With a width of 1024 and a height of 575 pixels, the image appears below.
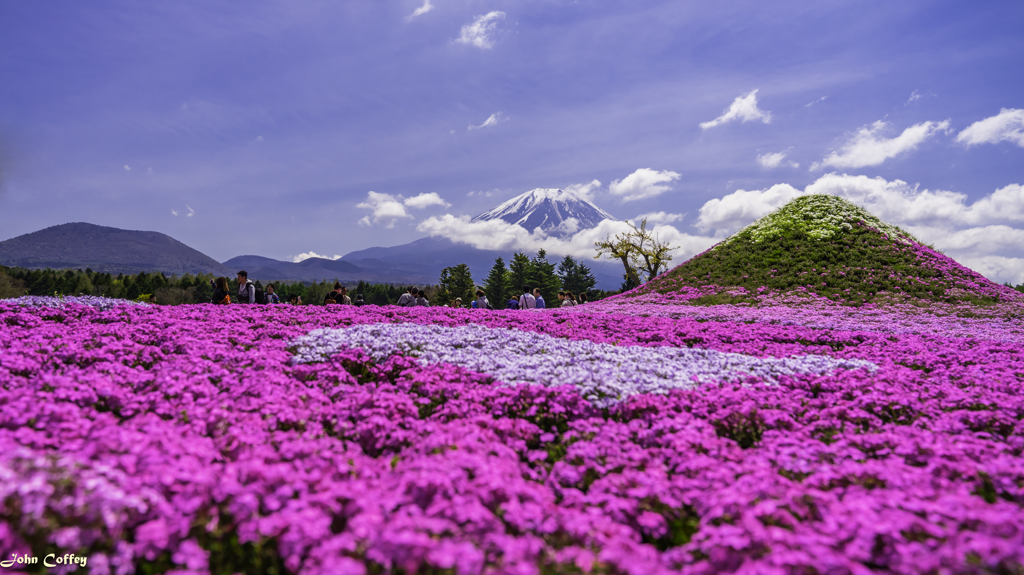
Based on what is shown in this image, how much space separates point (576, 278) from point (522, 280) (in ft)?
41.3

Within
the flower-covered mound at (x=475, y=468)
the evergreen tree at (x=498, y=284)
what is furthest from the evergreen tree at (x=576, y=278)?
the flower-covered mound at (x=475, y=468)

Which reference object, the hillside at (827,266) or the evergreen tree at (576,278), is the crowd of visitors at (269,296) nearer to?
the hillside at (827,266)

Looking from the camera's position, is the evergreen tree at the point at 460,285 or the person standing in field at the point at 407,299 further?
the evergreen tree at the point at 460,285

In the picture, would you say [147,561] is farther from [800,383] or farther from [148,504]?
[800,383]

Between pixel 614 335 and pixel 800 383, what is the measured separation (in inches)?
244

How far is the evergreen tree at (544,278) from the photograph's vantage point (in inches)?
3836

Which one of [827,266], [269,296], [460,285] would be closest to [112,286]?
[460,285]

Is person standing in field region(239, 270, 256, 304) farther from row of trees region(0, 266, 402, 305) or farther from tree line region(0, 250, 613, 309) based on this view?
row of trees region(0, 266, 402, 305)

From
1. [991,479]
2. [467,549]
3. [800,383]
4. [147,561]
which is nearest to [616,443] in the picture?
[467,549]

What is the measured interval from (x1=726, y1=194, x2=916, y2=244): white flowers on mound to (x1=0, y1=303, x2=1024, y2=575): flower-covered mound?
40.3 m

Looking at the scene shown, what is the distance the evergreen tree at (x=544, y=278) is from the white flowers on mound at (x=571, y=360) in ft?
280

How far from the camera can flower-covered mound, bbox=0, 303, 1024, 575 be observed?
3.15 m

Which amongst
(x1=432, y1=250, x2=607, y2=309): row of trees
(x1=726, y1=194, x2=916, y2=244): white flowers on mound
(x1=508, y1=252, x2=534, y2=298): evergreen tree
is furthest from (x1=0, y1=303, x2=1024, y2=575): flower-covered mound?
(x1=508, y1=252, x2=534, y2=298): evergreen tree

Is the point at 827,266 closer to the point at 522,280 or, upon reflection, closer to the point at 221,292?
the point at 221,292
